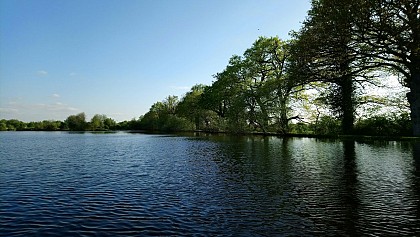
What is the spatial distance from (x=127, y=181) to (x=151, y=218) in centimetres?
793

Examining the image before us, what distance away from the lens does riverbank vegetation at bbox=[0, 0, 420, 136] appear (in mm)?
32844

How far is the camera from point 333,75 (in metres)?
43.6

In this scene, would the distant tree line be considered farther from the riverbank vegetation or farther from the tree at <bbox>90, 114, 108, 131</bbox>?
the riverbank vegetation

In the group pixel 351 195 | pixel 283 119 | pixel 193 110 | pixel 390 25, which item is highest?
pixel 390 25

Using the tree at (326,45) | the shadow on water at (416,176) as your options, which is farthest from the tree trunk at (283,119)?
the shadow on water at (416,176)

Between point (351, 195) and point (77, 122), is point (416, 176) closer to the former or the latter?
point (351, 195)

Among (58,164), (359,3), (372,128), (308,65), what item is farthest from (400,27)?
(58,164)

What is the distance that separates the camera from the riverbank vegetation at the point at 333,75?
108 feet

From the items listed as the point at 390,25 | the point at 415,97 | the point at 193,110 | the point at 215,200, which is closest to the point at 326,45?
the point at 390,25

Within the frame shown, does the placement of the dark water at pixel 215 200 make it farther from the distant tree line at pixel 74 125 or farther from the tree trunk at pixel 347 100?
the distant tree line at pixel 74 125

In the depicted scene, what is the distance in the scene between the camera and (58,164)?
26.8 metres

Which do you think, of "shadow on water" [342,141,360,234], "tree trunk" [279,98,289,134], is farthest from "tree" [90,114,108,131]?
"shadow on water" [342,141,360,234]

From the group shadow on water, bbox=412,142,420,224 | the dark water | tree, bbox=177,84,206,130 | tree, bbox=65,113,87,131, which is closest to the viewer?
the dark water

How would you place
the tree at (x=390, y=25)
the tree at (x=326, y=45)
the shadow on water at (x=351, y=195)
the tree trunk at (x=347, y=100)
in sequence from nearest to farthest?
1. the shadow on water at (x=351, y=195)
2. the tree at (x=390, y=25)
3. the tree at (x=326, y=45)
4. the tree trunk at (x=347, y=100)
